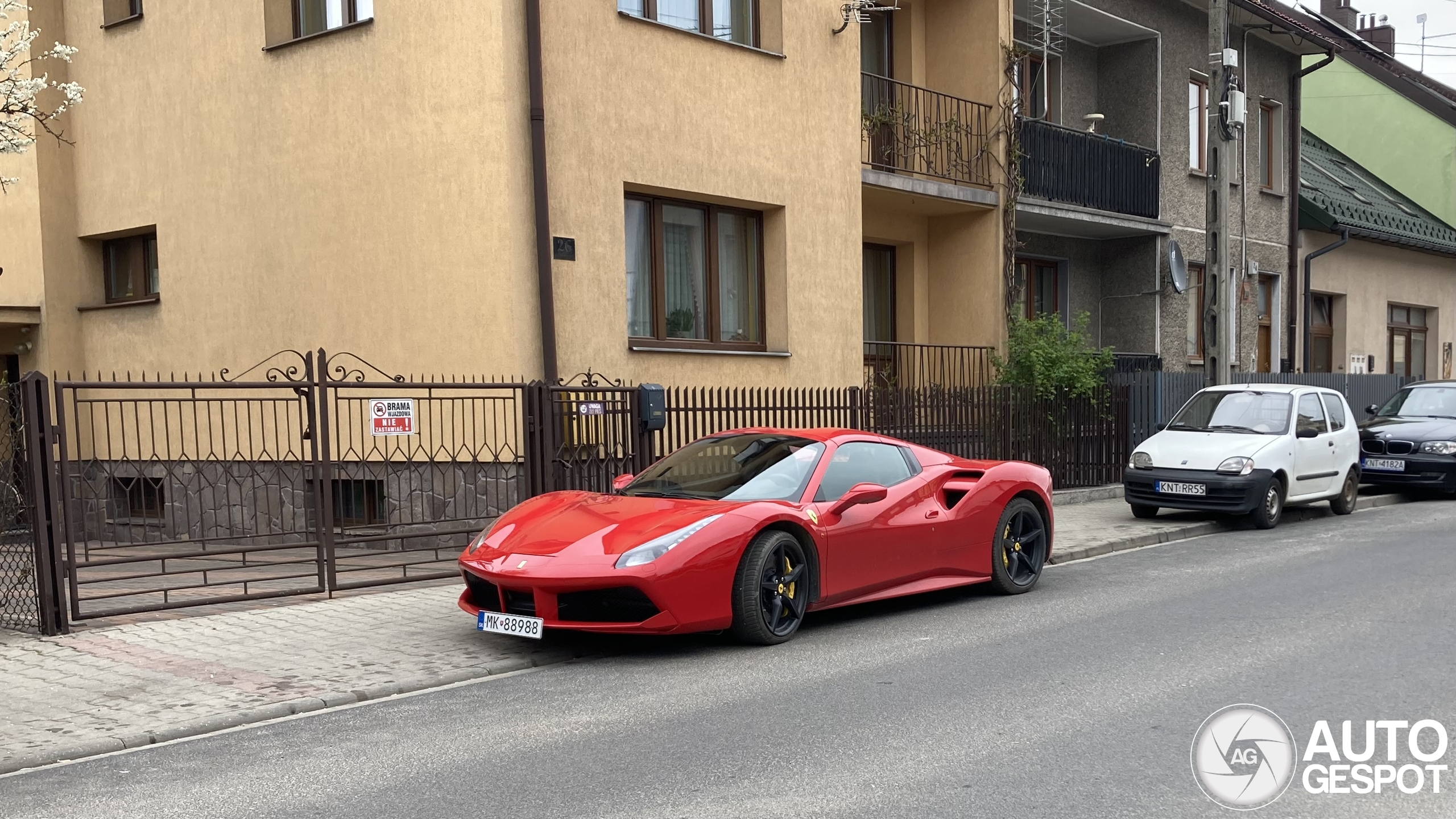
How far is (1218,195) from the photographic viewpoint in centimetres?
1691

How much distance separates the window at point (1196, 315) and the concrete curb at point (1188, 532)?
6.55m

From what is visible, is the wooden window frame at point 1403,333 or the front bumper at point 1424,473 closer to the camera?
the front bumper at point 1424,473

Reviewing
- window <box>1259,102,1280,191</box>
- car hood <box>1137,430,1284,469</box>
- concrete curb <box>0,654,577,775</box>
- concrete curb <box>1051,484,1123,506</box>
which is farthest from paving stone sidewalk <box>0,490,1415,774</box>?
window <box>1259,102,1280,191</box>

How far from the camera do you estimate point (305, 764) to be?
5.38m

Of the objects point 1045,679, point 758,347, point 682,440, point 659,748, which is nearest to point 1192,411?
point 758,347

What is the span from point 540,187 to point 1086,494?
8.89 meters

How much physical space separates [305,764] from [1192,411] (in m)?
12.3

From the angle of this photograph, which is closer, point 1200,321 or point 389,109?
point 389,109

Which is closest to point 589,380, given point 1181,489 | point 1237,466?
point 1181,489

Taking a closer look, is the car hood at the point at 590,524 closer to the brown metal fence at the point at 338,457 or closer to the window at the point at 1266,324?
the brown metal fence at the point at 338,457

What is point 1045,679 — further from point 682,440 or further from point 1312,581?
point 682,440

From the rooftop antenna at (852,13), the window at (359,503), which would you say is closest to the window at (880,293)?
the rooftop antenna at (852,13)

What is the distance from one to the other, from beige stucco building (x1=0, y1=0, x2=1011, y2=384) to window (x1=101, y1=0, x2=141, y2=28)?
0.18ft
